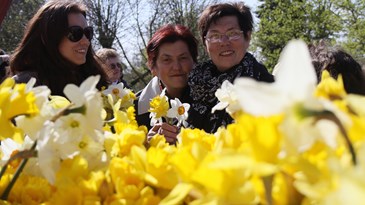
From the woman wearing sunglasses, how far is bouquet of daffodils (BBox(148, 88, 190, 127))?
26.4 inches

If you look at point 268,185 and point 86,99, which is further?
point 86,99

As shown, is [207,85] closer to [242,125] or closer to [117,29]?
[242,125]

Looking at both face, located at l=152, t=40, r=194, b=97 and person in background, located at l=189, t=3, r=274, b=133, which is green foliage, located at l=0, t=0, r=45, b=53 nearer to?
face, located at l=152, t=40, r=194, b=97

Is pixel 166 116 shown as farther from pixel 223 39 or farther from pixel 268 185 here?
pixel 268 185

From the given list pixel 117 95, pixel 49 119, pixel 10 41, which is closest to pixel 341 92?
pixel 49 119

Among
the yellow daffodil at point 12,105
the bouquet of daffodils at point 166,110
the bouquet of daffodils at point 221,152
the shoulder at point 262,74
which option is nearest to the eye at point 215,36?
the shoulder at point 262,74

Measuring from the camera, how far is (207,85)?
2.64 m

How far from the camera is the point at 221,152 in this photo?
0.48 meters

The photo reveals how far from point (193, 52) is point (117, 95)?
88 centimetres

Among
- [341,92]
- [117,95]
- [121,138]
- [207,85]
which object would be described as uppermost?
[341,92]

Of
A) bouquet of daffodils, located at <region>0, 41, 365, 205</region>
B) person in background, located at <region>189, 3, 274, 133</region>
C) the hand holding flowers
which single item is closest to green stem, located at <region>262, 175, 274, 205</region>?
bouquet of daffodils, located at <region>0, 41, 365, 205</region>

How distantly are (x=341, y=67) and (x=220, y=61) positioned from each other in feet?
2.04

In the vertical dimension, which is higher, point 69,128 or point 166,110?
point 69,128

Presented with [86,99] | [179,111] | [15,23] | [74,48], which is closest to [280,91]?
[86,99]
